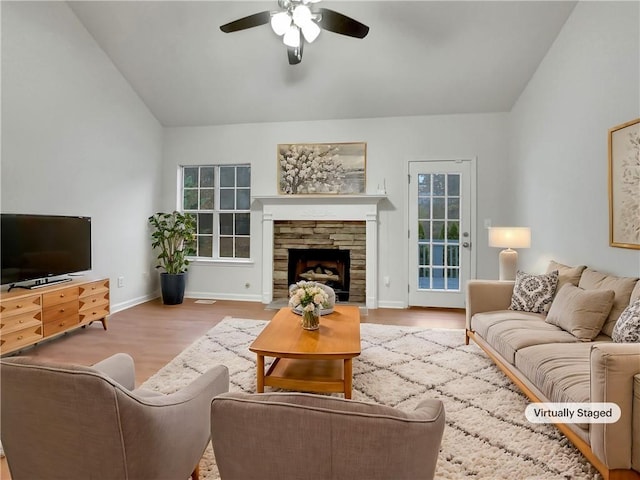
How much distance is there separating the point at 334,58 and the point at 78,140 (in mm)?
3148

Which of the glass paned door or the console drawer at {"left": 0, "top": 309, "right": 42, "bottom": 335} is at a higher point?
the glass paned door

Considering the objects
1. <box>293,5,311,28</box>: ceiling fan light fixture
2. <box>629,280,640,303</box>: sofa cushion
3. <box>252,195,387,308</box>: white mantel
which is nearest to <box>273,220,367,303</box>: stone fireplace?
<box>252,195,387,308</box>: white mantel

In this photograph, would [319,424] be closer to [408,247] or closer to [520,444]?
[520,444]

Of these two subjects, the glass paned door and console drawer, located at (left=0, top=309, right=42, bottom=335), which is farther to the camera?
the glass paned door

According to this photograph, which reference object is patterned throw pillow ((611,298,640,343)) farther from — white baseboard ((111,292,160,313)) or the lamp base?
white baseboard ((111,292,160,313))

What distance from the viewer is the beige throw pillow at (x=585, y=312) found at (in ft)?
7.77

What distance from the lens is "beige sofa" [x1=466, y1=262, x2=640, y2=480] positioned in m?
1.46

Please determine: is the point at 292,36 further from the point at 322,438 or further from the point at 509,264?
the point at 509,264

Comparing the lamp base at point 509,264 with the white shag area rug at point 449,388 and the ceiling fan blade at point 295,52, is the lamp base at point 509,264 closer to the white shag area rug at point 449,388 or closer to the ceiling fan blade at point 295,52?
the white shag area rug at point 449,388

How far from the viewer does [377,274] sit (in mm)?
5066

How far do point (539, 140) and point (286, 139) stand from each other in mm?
3291

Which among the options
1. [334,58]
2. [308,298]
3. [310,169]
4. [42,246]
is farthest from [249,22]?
[42,246]

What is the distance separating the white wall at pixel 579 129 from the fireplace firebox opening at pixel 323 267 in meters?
2.42

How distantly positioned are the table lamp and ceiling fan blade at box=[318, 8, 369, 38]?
247 cm
